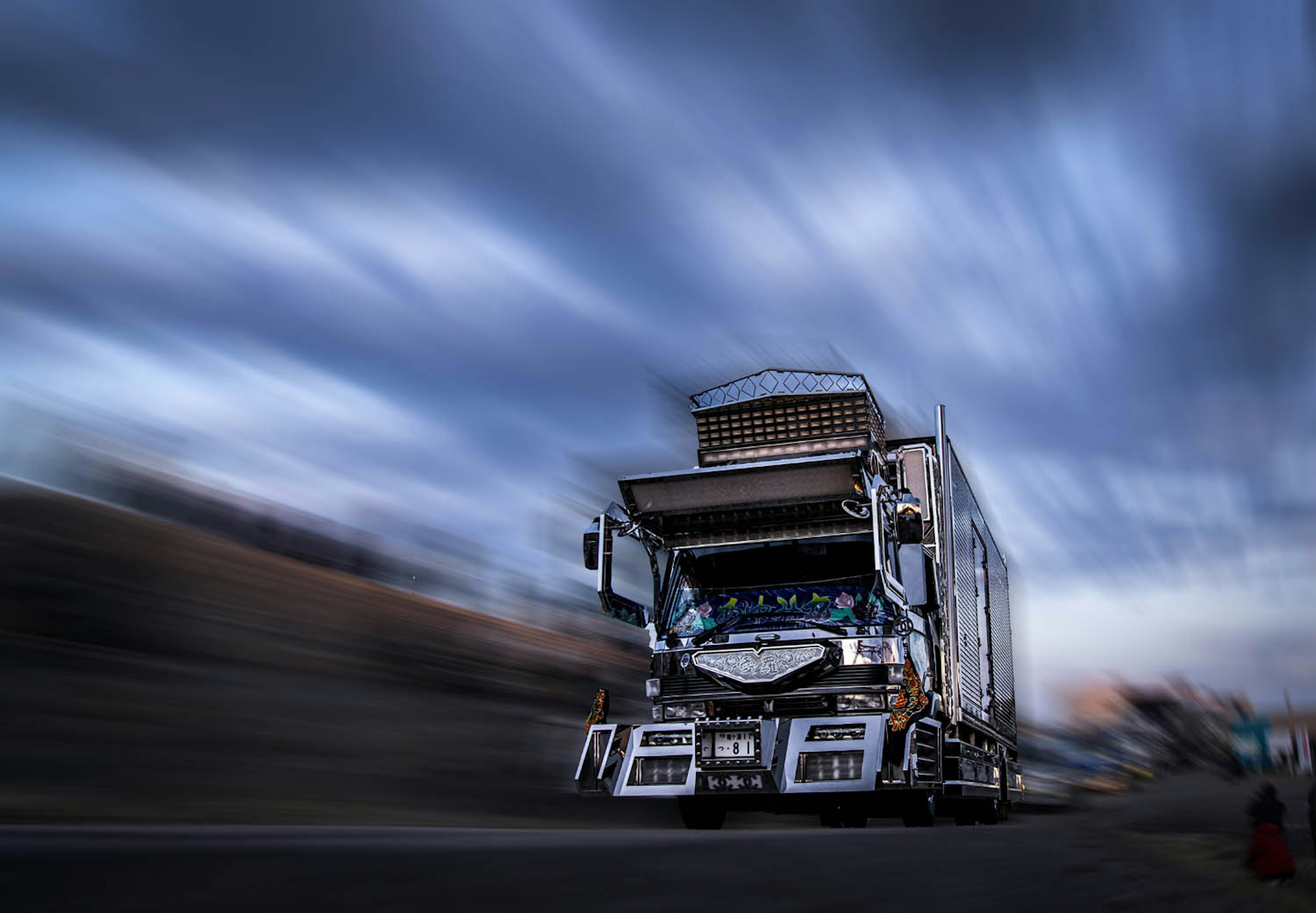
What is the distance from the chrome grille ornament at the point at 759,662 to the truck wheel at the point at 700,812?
1.45 meters

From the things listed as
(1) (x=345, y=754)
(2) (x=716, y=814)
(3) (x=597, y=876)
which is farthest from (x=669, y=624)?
(3) (x=597, y=876)

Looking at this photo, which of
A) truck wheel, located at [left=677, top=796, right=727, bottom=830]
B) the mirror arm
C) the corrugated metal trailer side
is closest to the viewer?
truck wheel, located at [left=677, top=796, right=727, bottom=830]

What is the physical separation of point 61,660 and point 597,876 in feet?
25.9

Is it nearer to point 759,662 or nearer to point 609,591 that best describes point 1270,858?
point 759,662

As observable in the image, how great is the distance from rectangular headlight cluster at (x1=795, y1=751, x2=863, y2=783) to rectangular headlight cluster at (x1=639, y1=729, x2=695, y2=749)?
98cm

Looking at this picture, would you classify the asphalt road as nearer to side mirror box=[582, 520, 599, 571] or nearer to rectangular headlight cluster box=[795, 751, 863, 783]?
rectangular headlight cluster box=[795, 751, 863, 783]

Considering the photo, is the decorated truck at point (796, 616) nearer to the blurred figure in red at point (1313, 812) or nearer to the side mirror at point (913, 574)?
the side mirror at point (913, 574)

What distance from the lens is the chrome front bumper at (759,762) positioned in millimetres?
9258

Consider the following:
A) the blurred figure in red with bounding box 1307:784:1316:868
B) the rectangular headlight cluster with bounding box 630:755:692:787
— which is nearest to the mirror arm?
the rectangular headlight cluster with bounding box 630:755:692:787

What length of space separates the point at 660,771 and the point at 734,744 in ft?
2.55

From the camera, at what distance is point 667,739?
32.7 feet

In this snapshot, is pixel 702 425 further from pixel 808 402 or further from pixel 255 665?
pixel 255 665

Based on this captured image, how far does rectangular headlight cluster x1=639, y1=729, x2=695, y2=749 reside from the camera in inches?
388

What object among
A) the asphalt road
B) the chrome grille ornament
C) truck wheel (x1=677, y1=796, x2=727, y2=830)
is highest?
the chrome grille ornament
